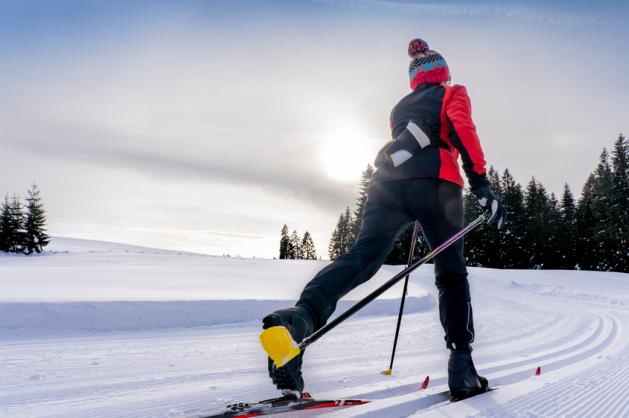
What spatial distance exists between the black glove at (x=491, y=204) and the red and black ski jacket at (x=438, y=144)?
4cm

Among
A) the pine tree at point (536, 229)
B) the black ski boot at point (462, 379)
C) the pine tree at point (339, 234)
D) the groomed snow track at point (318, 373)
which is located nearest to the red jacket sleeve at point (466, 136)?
the black ski boot at point (462, 379)

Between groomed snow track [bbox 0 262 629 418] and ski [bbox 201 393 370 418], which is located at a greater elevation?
ski [bbox 201 393 370 418]

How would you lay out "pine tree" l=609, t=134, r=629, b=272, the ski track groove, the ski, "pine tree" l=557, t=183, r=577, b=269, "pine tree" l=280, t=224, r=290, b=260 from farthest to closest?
"pine tree" l=280, t=224, r=290, b=260
"pine tree" l=557, t=183, r=577, b=269
"pine tree" l=609, t=134, r=629, b=272
the ski track groove
the ski

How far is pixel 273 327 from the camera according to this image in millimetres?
1492

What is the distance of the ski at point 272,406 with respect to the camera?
1.58 metres

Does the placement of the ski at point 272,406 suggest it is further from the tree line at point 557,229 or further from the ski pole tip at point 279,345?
the tree line at point 557,229

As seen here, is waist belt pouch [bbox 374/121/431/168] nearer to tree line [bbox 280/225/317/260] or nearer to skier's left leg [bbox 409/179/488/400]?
skier's left leg [bbox 409/179/488/400]

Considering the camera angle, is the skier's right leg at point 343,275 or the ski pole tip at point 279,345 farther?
the skier's right leg at point 343,275

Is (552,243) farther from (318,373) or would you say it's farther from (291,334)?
(291,334)

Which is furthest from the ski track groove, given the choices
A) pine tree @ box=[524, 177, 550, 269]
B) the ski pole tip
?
pine tree @ box=[524, 177, 550, 269]

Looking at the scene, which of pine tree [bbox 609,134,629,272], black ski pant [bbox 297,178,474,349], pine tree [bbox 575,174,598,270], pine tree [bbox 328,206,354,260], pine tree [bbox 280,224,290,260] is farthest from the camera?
pine tree [bbox 280,224,290,260]

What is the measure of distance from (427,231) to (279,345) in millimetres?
1170

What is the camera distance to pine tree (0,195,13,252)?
34.9 metres

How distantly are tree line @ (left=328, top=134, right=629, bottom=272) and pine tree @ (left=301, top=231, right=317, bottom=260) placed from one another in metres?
30.4
